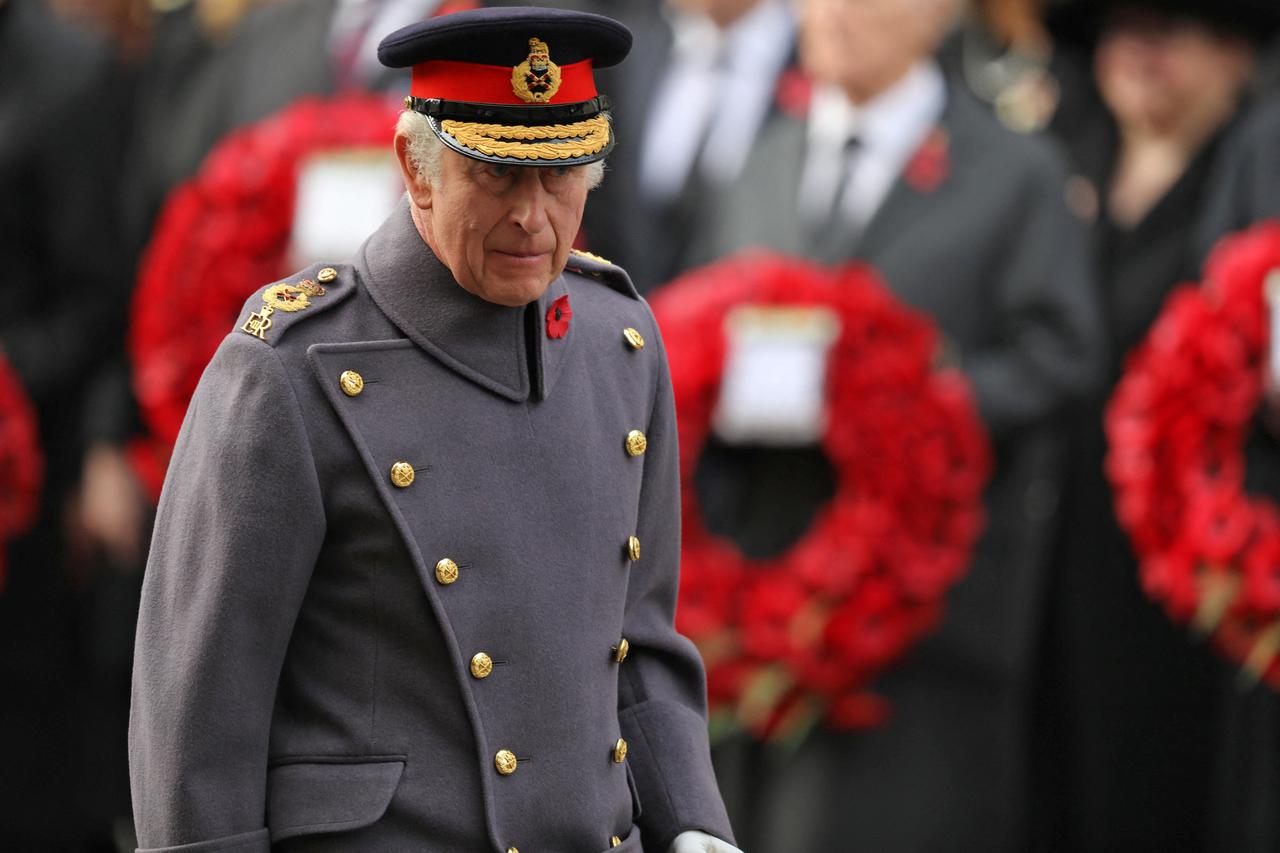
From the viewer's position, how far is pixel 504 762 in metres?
3.40

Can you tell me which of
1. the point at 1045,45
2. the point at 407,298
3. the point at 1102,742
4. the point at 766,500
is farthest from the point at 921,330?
the point at 407,298

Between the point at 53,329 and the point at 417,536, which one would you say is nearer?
the point at 417,536

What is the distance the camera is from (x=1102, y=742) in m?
7.48

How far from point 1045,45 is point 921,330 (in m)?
2.44

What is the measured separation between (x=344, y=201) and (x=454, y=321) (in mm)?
3105

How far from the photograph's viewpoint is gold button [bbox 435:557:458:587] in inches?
132

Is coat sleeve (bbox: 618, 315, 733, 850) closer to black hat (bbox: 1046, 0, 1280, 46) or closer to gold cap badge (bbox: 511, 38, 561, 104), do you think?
gold cap badge (bbox: 511, 38, 561, 104)

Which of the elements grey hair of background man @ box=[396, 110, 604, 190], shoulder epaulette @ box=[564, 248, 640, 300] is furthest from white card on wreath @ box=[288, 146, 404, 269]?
grey hair of background man @ box=[396, 110, 604, 190]

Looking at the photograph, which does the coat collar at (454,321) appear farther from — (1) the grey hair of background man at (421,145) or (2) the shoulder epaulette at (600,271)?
(2) the shoulder epaulette at (600,271)

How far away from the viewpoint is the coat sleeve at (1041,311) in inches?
254

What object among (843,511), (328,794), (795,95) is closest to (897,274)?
(843,511)

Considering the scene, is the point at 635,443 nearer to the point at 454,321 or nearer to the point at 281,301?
the point at 454,321

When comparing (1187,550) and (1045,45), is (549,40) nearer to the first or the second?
(1187,550)

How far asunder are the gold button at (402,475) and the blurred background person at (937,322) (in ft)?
10.0
